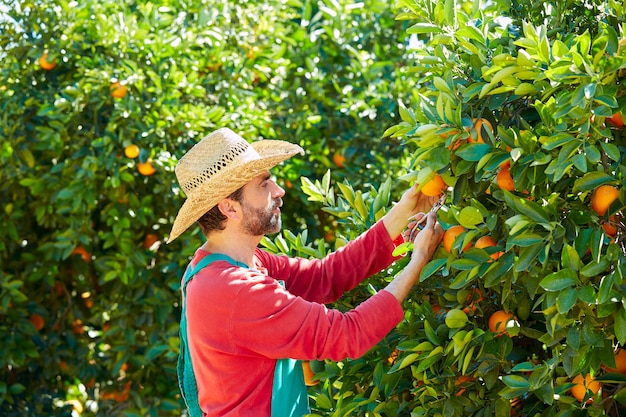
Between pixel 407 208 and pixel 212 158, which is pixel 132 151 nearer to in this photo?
pixel 212 158

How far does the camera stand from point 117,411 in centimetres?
438

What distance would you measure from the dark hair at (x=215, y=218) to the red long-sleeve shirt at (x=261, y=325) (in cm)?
8

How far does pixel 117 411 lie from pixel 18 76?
5.12 feet

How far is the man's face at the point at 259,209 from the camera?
2484 millimetres

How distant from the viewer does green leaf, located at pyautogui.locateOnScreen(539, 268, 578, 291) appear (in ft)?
6.03

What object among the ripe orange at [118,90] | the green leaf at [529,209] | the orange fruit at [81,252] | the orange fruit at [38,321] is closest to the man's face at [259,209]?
the green leaf at [529,209]

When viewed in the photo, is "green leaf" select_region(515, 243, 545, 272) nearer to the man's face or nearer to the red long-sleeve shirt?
the red long-sleeve shirt

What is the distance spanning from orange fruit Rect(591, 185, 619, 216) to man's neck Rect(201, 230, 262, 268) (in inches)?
35.2

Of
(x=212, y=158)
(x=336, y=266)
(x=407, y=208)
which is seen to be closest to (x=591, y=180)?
(x=407, y=208)

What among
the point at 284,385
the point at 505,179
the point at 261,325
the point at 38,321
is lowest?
the point at 38,321

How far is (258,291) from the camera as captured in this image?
229cm

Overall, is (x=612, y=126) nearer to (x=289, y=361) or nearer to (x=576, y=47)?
(x=576, y=47)

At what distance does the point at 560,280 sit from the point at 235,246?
919 millimetres

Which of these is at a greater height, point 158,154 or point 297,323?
point 297,323
